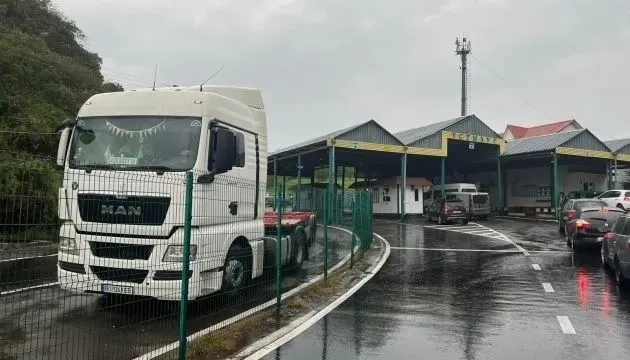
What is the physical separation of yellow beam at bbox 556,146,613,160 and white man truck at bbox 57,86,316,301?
32.0 meters

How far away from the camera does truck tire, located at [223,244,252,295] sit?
295 inches

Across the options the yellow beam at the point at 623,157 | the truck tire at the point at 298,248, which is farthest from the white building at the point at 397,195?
the truck tire at the point at 298,248

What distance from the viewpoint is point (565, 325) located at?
7.21 meters

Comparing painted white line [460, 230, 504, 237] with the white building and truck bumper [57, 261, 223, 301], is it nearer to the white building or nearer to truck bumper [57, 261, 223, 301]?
the white building

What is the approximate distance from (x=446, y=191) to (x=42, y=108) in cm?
2694

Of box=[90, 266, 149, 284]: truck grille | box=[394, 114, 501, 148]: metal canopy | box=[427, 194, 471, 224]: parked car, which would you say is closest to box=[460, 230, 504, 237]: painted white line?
box=[427, 194, 471, 224]: parked car

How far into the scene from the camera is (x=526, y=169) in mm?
44562

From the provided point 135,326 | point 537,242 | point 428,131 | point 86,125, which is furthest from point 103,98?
point 428,131

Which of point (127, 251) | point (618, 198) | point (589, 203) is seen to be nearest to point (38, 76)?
point (127, 251)

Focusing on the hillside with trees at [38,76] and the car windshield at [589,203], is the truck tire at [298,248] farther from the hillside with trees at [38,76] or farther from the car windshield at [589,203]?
the car windshield at [589,203]

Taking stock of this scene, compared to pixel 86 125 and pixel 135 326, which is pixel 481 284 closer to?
pixel 135 326

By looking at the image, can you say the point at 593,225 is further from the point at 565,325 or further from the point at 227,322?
the point at 227,322

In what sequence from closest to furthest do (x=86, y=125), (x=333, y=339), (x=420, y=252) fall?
(x=333, y=339) < (x=86, y=125) < (x=420, y=252)

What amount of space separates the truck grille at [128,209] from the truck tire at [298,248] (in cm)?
471
